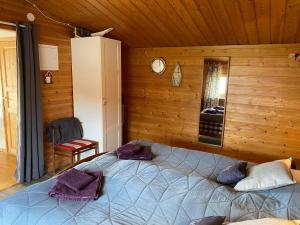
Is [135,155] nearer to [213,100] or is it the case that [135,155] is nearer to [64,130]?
[64,130]

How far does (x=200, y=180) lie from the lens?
1.78 metres

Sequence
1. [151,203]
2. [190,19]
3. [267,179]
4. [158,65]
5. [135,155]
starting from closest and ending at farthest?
[151,203] < [267,179] < [135,155] < [190,19] < [158,65]

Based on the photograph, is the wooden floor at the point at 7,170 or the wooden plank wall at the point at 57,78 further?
the wooden plank wall at the point at 57,78

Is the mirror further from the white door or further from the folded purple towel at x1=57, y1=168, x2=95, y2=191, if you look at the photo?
the folded purple towel at x1=57, y1=168, x2=95, y2=191

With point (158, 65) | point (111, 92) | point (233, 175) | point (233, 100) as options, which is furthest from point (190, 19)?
point (233, 175)

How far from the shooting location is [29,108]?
303 centimetres

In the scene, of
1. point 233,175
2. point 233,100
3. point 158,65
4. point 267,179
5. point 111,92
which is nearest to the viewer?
point 267,179

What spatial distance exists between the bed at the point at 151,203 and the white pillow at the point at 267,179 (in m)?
0.05

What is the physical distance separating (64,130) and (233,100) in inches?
102

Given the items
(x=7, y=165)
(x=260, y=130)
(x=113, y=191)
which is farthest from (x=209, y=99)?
(x=7, y=165)

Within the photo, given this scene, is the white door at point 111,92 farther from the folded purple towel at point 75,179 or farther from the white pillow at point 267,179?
the white pillow at point 267,179

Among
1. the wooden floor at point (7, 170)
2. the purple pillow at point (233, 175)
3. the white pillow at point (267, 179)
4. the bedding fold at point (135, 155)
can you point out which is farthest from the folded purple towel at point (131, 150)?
the wooden floor at point (7, 170)

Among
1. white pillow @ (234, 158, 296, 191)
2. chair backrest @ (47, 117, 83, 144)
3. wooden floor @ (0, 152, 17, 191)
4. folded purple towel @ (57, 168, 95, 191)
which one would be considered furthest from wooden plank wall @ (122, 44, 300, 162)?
folded purple towel @ (57, 168, 95, 191)

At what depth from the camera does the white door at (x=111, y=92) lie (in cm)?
362
